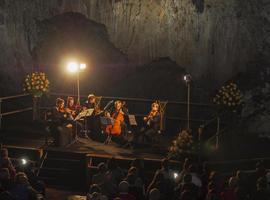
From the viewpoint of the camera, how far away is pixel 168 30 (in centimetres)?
1947

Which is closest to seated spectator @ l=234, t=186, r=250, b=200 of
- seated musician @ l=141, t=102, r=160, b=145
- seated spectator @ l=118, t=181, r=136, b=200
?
seated spectator @ l=118, t=181, r=136, b=200

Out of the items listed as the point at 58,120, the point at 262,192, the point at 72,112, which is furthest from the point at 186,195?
the point at 72,112

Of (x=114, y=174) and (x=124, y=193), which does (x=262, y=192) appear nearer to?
(x=124, y=193)

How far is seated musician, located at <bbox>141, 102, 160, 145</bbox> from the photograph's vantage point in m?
16.0

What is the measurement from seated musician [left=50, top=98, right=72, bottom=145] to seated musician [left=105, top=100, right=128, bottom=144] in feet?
3.93

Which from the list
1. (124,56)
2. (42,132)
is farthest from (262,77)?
(42,132)

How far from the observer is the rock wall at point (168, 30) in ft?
59.4

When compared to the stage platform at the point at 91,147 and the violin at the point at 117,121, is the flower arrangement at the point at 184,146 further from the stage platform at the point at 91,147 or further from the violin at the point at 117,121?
the violin at the point at 117,121

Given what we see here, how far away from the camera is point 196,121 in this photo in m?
18.4

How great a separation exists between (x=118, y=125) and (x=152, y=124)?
0.95 metres

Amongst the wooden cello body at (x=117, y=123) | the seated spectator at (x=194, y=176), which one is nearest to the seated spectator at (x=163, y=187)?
the seated spectator at (x=194, y=176)

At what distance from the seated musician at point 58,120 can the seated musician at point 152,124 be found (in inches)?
86.3

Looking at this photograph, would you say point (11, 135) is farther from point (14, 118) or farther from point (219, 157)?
point (219, 157)

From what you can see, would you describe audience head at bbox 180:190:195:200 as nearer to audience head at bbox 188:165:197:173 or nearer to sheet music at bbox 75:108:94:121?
audience head at bbox 188:165:197:173
